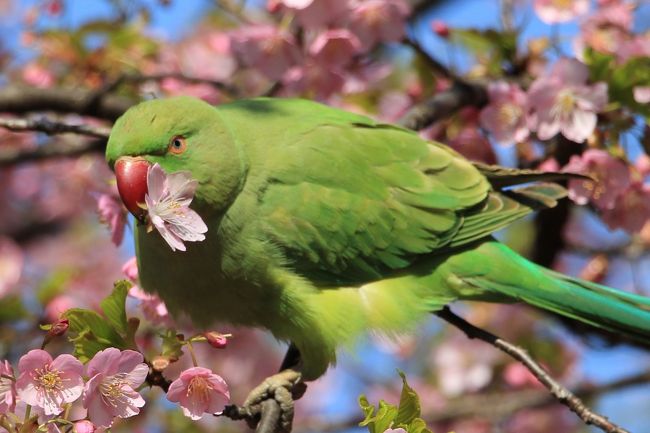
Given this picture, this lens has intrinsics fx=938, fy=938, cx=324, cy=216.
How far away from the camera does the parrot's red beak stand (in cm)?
209

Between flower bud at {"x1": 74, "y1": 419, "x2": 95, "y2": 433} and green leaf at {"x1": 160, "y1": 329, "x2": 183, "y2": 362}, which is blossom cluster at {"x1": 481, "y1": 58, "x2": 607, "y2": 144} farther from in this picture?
flower bud at {"x1": 74, "y1": 419, "x2": 95, "y2": 433}

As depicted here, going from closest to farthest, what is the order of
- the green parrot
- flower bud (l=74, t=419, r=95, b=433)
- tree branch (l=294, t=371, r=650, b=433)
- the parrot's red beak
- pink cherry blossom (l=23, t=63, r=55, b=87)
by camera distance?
1. flower bud (l=74, t=419, r=95, b=433)
2. the parrot's red beak
3. the green parrot
4. tree branch (l=294, t=371, r=650, b=433)
5. pink cherry blossom (l=23, t=63, r=55, b=87)

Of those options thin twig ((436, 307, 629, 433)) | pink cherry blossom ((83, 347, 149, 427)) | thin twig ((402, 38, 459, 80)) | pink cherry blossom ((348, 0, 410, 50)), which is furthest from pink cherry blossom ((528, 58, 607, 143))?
pink cherry blossom ((83, 347, 149, 427))

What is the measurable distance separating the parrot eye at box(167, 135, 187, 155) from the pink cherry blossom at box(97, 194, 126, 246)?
1.08ft

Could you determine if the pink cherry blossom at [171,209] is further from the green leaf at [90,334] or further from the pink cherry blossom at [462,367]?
the pink cherry blossom at [462,367]

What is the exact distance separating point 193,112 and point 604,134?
122 centimetres

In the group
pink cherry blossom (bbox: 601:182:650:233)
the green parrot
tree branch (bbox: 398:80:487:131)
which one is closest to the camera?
the green parrot

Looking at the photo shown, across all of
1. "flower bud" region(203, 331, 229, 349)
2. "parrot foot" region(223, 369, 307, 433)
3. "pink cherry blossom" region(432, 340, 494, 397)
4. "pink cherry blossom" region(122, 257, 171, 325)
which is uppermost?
"flower bud" region(203, 331, 229, 349)

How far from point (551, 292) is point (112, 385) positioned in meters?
1.37

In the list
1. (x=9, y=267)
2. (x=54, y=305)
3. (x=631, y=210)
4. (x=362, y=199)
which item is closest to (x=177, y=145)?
(x=362, y=199)

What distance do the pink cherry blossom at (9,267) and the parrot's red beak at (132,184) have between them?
71.2 inches

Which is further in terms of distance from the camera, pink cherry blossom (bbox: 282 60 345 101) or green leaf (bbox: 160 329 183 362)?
pink cherry blossom (bbox: 282 60 345 101)

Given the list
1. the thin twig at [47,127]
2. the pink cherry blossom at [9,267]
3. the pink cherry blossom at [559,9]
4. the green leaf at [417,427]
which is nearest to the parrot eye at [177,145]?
the thin twig at [47,127]

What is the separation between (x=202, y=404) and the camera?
76.4 inches
